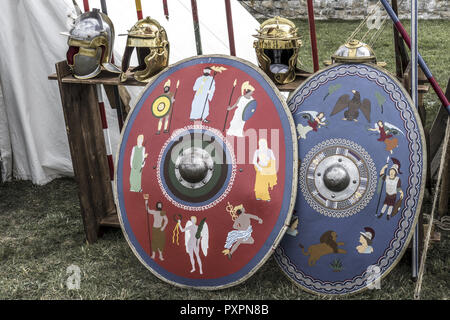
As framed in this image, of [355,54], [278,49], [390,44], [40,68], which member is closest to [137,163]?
[278,49]

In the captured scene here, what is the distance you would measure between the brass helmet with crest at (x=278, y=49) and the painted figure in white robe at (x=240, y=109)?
0.43 ft

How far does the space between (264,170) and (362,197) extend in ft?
1.42

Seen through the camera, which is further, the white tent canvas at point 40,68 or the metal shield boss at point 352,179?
the white tent canvas at point 40,68

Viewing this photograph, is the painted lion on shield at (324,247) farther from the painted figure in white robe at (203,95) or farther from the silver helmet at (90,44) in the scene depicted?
the silver helmet at (90,44)

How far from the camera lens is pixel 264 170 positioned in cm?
257

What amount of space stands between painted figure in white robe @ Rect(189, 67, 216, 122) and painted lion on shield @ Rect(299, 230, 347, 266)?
2.42 feet

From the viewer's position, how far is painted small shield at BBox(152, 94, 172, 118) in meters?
2.76

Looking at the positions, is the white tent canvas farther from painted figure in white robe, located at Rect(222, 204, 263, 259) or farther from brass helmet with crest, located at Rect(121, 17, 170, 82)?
painted figure in white robe, located at Rect(222, 204, 263, 259)

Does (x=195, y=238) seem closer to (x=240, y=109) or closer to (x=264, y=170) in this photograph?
(x=264, y=170)

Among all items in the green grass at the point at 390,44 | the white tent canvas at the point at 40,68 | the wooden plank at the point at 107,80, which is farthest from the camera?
the green grass at the point at 390,44

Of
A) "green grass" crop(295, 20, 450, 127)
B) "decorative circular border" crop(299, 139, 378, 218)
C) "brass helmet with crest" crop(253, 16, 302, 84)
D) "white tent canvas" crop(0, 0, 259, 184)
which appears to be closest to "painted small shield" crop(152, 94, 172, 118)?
"brass helmet with crest" crop(253, 16, 302, 84)

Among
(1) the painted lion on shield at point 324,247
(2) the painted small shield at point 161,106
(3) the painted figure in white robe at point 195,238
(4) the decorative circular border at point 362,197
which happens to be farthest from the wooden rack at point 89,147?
(1) the painted lion on shield at point 324,247

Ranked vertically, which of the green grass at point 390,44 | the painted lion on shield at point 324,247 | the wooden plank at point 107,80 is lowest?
the painted lion on shield at point 324,247

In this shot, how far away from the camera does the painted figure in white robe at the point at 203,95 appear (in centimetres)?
269
